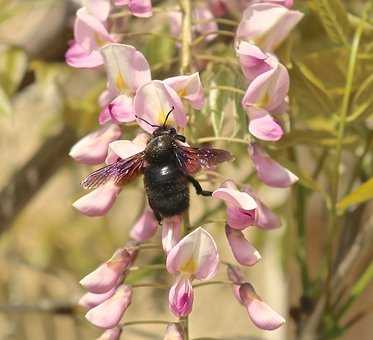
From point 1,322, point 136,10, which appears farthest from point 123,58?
point 1,322

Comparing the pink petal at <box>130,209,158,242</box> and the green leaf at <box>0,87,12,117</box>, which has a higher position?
the pink petal at <box>130,209,158,242</box>

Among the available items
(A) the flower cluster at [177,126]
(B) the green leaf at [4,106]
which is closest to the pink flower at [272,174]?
(A) the flower cluster at [177,126]

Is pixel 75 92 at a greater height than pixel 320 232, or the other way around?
pixel 75 92

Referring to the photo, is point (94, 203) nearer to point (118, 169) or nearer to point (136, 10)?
point (118, 169)

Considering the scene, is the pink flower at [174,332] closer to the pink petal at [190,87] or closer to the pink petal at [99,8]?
the pink petal at [190,87]

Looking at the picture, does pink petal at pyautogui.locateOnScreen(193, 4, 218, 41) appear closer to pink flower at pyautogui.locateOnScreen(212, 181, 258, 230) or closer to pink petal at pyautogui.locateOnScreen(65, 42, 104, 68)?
pink petal at pyautogui.locateOnScreen(65, 42, 104, 68)

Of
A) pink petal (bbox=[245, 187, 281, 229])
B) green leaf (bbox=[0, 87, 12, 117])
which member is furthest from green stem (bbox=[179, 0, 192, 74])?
green leaf (bbox=[0, 87, 12, 117])

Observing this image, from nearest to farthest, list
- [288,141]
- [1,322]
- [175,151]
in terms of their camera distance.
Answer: [175,151], [288,141], [1,322]
